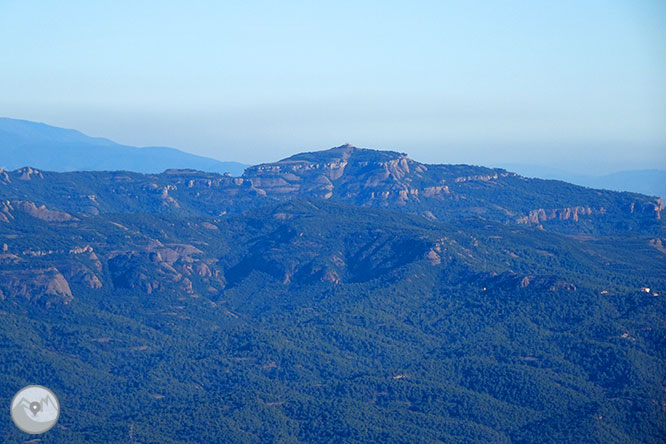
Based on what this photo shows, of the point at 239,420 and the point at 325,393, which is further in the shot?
the point at 325,393

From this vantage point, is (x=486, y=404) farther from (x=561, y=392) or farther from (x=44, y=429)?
(x=44, y=429)

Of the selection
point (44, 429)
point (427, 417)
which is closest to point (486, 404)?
point (427, 417)

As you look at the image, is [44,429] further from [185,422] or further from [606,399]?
[606,399]

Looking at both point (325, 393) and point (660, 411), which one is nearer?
point (660, 411)

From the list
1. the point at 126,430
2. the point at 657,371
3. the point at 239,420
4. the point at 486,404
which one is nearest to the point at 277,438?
the point at 239,420

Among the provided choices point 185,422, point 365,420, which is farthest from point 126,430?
point 365,420

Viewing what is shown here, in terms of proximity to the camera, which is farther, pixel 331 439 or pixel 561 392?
pixel 561 392

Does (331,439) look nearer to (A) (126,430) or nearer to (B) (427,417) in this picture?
(B) (427,417)
